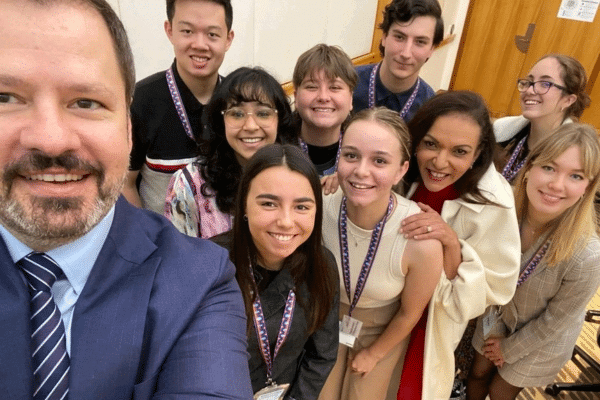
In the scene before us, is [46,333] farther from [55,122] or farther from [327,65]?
[327,65]

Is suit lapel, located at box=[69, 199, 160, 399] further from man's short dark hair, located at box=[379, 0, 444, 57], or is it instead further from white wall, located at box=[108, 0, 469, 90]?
man's short dark hair, located at box=[379, 0, 444, 57]

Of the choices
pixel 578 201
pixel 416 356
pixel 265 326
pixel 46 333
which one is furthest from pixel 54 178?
pixel 578 201

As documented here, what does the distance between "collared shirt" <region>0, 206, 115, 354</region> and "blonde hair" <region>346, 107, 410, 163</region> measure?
3.64 ft

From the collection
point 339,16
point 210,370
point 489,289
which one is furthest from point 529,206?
point 339,16

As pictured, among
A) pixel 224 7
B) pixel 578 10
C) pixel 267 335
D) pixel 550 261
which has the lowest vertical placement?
pixel 267 335

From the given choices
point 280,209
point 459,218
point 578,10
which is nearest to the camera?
point 280,209

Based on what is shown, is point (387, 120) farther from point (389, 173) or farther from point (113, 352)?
point (113, 352)

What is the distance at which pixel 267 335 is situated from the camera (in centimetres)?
140

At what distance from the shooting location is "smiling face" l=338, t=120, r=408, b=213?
5.03 ft

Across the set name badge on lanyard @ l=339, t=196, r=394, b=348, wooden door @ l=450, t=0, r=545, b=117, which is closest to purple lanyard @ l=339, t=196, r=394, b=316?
name badge on lanyard @ l=339, t=196, r=394, b=348

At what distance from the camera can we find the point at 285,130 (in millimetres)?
1850

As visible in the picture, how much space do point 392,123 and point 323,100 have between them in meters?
0.46

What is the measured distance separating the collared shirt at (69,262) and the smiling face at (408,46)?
2075 millimetres

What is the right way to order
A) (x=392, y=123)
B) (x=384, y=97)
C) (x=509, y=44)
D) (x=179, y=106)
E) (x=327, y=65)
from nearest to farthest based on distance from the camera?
(x=392, y=123), (x=179, y=106), (x=327, y=65), (x=384, y=97), (x=509, y=44)
